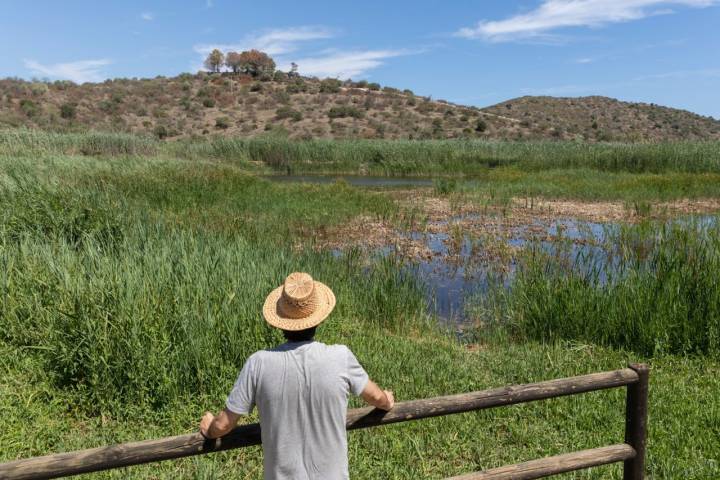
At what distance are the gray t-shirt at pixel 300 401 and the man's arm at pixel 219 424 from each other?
0.07 m

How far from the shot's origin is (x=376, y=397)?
9.58 ft

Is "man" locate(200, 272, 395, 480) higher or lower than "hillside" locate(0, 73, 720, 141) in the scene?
lower

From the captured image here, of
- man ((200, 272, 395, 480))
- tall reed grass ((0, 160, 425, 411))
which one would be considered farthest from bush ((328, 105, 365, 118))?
man ((200, 272, 395, 480))

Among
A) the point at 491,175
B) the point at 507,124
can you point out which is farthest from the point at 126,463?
the point at 507,124

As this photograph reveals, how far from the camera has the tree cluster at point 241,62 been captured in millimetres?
85375

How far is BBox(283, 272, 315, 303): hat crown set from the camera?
2756mm

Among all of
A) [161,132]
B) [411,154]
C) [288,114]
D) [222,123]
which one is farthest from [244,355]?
[288,114]

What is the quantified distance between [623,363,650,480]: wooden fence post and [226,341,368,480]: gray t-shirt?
1.99 metres

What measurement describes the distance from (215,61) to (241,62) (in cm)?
382

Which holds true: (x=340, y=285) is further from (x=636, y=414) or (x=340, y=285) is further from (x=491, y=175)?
(x=491, y=175)

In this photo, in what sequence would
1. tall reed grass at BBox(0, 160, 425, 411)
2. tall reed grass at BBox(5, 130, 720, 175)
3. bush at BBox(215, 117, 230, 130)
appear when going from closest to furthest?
tall reed grass at BBox(0, 160, 425, 411)
tall reed grass at BBox(5, 130, 720, 175)
bush at BBox(215, 117, 230, 130)

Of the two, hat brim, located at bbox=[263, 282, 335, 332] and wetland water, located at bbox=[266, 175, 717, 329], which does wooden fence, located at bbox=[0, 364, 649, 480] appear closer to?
hat brim, located at bbox=[263, 282, 335, 332]

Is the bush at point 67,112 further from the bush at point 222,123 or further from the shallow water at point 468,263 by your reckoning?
the shallow water at point 468,263

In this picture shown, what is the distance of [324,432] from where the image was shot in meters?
2.74
